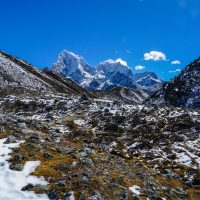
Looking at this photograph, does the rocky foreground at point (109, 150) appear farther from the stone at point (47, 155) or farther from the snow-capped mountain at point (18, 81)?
the snow-capped mountain at point (18, 81)

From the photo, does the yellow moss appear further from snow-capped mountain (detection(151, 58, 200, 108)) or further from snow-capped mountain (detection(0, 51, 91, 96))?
snow-capped mountain (detection(0, 51, 91, 96))

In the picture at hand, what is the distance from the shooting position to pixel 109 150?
2914 centimetres

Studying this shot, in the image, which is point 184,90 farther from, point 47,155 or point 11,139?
point 47,155

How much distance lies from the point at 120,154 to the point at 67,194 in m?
12.8

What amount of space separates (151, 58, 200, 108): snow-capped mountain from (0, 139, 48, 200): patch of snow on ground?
58.7 metres

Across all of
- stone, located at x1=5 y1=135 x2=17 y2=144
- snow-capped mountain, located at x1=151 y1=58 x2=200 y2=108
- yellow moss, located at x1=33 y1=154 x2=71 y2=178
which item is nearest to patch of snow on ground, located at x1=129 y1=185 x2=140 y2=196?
yellow moss, located at x1=33 y1=154 x2=71 y2=178

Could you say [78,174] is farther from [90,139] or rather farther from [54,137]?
[90,139]

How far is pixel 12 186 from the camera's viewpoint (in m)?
16.5

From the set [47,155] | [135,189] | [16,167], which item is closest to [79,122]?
[47,155]

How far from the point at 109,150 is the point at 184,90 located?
54.6m

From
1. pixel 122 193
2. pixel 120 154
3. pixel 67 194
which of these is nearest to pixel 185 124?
pixel 120 154

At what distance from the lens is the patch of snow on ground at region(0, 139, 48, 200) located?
15781 millimetres

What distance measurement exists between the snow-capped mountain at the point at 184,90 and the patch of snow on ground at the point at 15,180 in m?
58.7

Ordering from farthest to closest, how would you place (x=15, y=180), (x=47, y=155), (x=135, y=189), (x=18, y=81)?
(x=18, y=81)
(x=47, y=155)
(x=135, y=189)
(x=15, y=180)
